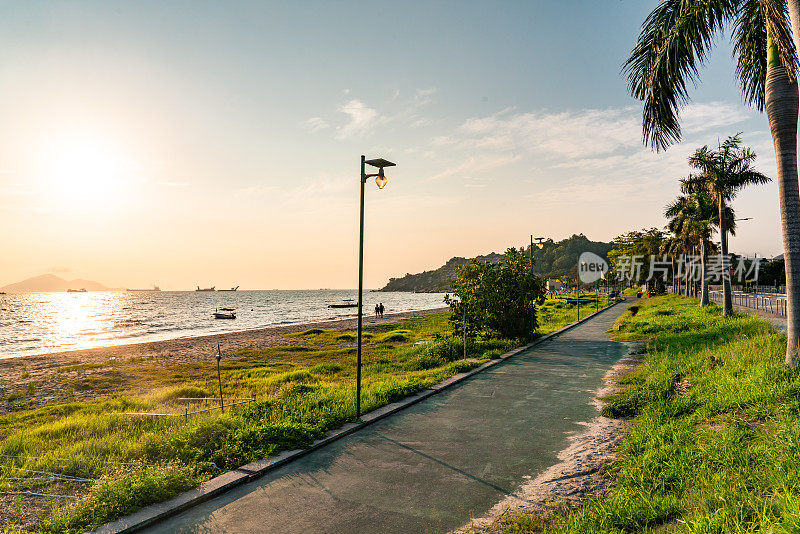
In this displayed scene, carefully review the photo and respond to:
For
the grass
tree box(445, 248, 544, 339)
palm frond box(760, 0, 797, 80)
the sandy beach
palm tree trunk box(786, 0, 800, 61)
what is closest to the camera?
the grass

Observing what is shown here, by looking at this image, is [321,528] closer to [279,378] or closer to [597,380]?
[597,380]

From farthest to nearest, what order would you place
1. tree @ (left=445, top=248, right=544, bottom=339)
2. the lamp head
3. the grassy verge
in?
tree @ (left=445, top=248, right=544, bottom=339)
the lamp head
the grassy verge

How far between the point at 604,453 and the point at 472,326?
1463 centimetres

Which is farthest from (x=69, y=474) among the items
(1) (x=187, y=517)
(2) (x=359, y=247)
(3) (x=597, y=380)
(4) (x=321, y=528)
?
(3) (x=597, y=380)

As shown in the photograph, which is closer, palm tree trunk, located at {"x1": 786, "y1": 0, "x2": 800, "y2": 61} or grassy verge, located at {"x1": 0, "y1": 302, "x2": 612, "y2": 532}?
grassy verge, located at {"x1": 0, "y1": 302, "x2": 612, "y2": 532}

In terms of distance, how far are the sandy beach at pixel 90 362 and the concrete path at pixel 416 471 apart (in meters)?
18.6

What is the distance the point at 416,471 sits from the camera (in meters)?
6.60

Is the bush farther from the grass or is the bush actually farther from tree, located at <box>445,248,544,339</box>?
the grass

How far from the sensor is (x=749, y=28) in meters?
10.5

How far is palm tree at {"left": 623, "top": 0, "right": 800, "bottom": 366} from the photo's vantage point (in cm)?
943

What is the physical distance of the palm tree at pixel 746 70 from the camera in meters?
9.43

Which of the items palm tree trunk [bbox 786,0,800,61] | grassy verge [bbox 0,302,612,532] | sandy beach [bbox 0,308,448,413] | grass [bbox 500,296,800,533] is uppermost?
palm tree trunk [bbox 786,0,800,61]

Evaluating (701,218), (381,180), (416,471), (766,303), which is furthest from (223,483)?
(766,303)

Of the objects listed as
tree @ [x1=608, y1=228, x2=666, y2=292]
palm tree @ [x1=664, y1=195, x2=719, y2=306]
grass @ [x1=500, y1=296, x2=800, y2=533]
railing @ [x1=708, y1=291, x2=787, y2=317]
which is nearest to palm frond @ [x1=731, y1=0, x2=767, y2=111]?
grass @ [x1=500, y1=296, x2=800, y2=533]
